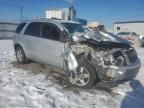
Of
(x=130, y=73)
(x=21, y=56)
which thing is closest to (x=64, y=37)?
(x=130, y=73)

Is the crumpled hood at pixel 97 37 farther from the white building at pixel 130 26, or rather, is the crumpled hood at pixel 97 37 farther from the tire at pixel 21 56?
the white building at pixel 130 26

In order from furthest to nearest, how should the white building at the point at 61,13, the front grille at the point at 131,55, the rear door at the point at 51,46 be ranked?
the white building at the point at 61,13 < the rear door at the point at 51,46 < the front grille at the point at 131,55

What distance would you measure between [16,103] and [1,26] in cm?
2595

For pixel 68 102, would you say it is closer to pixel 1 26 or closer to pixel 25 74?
pixel 25 74

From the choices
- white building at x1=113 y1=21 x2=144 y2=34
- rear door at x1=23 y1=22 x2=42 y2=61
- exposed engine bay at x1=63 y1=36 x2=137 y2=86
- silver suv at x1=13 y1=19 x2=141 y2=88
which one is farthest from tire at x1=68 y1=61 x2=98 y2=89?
white building at x1=113 y1=21 x2=144 y2=34

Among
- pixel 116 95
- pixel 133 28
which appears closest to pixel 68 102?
pixel 116 95

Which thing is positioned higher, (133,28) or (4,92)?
(133,28)

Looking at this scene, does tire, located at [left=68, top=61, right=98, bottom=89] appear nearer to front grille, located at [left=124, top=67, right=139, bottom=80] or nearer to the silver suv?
the silver suv

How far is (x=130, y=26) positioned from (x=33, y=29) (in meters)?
38.4

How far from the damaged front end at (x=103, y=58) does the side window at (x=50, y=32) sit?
25.5 inches

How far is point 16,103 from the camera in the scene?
4383 millimetres

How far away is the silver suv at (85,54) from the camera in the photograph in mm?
5375

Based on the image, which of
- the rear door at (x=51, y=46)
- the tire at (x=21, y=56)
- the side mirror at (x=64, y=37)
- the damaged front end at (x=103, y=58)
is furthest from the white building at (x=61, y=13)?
the damaged front end at (x=103, y=58)

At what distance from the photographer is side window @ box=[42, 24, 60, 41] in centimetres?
640
